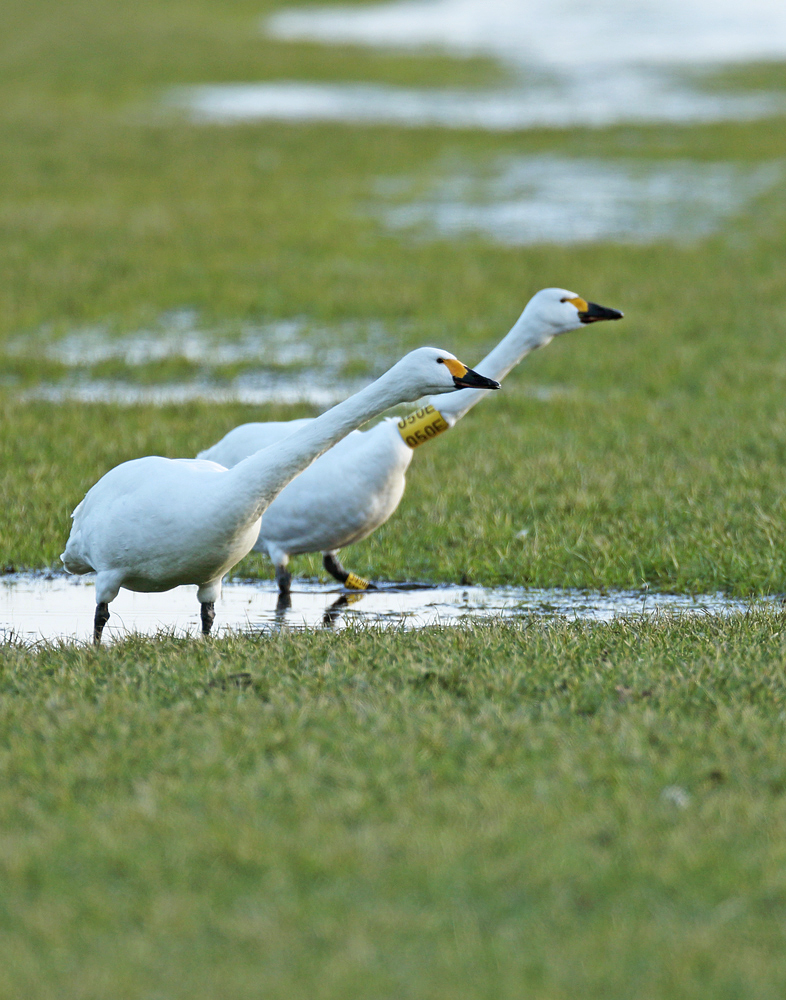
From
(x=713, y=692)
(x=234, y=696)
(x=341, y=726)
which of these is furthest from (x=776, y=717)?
(x=234, y=696)

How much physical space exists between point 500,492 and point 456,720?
4.38m

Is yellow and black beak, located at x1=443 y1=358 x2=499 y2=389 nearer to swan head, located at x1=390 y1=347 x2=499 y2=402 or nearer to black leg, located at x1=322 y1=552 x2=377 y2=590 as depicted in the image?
swan head, located at x1=390 y1=347 x2=499 y2=402

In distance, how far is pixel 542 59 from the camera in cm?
4397

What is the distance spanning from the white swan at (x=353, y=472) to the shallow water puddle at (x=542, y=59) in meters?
23.3

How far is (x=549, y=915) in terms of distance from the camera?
3414mm

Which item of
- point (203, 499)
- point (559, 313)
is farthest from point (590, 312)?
point (203, 499)

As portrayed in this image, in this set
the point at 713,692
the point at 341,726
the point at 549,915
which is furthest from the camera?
the point at 713,692

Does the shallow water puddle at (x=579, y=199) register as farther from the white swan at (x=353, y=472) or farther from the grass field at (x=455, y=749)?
the white swan at (x=353, y=472)

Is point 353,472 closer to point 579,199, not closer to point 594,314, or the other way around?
point 594,314

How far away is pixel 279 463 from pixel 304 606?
190cm

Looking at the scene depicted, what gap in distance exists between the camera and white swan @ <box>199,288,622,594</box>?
7.02 meters

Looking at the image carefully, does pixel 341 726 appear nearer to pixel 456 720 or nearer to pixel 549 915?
pixel 456 720

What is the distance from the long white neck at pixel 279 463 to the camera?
5508 millimetres

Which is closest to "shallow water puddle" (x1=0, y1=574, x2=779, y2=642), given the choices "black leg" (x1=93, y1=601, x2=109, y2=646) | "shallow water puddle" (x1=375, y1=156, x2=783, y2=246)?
"black leg" (x1=93, y1=601, x2=109, y2=646)
